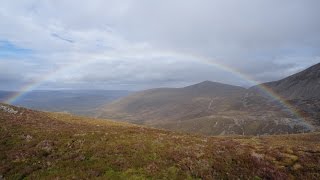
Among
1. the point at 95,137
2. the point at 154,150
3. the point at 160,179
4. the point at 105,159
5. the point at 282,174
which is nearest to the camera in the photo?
the point at 160,179

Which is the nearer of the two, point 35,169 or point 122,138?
point 35,169

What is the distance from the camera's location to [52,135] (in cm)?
3122

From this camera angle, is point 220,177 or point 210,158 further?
point 210,158

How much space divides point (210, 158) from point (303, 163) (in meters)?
7.45

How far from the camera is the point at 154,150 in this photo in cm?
2617

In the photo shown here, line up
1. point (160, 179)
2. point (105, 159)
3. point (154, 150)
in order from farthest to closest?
point (154, 150), point (105, 159), point (160, 179)

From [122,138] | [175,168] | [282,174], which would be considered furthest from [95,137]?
[282,174]

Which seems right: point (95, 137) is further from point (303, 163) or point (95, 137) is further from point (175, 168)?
point (303, 163)

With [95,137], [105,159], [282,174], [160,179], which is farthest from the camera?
[95,137]

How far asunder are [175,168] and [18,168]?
1146 cm

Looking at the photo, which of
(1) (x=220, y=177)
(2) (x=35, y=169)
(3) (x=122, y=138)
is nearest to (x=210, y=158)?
(1) (x=220, y=177)

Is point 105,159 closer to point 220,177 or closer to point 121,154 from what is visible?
point 121,154

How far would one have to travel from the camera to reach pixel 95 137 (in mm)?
30875

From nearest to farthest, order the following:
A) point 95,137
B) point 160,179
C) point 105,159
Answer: point 160,179 → point 105,159 → point 95,137
